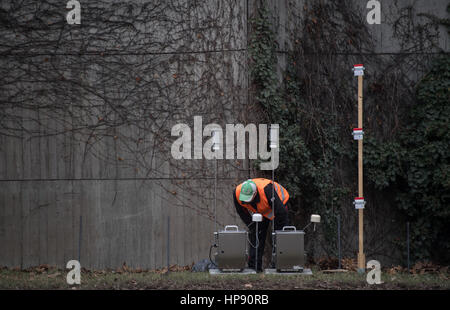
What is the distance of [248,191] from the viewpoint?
8203 mm

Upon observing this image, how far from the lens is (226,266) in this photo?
793cm

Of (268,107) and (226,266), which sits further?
(268,107)

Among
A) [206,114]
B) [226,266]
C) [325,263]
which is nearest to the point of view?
[226,266]

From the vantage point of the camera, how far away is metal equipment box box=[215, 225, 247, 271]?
7832mm

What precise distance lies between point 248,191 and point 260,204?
479 mm

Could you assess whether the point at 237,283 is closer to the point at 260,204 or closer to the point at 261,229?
the point at 260,204

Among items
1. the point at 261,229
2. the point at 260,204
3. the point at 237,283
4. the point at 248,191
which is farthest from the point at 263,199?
the point at 237,283

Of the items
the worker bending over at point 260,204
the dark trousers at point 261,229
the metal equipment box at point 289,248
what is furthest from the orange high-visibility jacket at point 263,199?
the metal equipment box at point 289,248

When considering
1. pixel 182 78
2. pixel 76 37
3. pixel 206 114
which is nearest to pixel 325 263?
pixel 206 114

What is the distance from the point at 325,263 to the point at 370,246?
1550 millimetres

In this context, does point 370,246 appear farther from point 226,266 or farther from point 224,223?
point 226,266

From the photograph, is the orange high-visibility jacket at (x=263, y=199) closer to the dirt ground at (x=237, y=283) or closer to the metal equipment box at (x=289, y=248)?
the metal equipment box at (x=289, y=248)

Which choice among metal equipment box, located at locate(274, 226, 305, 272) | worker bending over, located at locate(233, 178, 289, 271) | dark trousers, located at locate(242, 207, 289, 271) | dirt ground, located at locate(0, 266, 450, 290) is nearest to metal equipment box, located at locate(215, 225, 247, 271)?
dirt ground, located at locate(0, 266, 450, 290)

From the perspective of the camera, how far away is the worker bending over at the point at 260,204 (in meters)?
8.25
